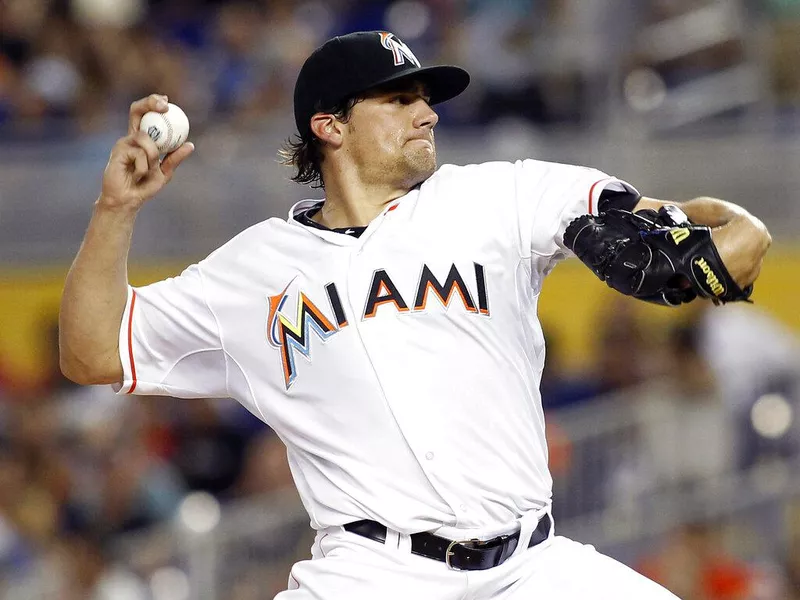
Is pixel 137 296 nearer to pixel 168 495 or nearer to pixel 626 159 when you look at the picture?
pixel 168 495

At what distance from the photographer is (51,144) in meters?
10.0

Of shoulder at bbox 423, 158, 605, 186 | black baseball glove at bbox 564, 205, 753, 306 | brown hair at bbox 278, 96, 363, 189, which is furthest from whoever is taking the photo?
brown hair at bbox 278, 96, 363, 189

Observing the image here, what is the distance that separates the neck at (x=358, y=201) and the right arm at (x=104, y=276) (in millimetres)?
555

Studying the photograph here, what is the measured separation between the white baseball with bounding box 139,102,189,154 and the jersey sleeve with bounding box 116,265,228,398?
42 centimetres

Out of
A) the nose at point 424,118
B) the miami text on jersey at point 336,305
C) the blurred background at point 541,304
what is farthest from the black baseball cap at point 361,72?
the blurred background at point 541,304

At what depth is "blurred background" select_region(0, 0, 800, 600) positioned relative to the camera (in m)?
7.42

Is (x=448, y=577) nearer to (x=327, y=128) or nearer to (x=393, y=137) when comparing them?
(x=393, y=137)

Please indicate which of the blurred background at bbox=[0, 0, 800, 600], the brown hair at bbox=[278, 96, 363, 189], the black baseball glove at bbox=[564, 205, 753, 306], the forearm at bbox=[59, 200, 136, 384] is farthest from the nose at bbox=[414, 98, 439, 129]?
the blurred background at bbox=[0, 0, 800, 600]

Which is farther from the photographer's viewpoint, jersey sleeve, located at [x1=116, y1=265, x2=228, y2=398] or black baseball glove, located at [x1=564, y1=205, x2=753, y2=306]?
jersey sleeve, located at [x1=116, y1=265, x2=228, y2=398]

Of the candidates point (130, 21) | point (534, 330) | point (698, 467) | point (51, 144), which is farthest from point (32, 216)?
point (534, 330)

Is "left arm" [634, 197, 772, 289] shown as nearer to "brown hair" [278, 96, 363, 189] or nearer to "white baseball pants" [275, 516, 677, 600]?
"white baseball pants" [275, 516, 677, 600]

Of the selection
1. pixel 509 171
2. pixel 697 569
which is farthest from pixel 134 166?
pixel 697 569

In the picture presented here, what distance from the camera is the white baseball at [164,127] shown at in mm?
4184

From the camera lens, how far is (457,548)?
3.92 m
